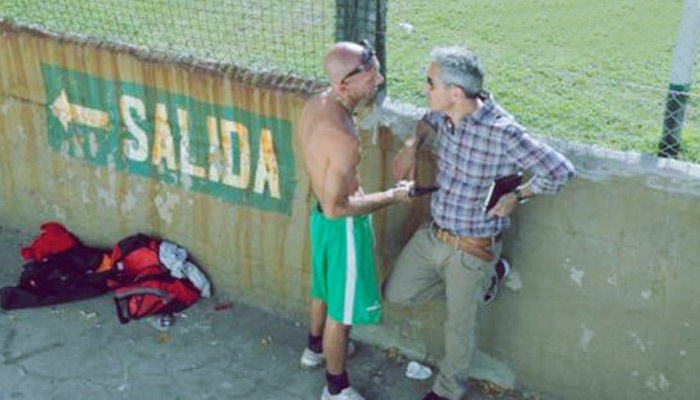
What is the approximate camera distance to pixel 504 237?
5.31 meters

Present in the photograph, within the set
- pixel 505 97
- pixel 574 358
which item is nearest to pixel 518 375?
pixel 574 358

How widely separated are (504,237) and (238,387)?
1735mm

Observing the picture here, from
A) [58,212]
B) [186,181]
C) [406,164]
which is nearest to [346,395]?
[406,164]

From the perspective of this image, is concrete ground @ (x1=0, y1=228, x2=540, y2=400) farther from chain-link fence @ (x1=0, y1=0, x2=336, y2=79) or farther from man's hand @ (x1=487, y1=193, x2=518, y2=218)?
Result: chain-link fence @ (x1=0, y1=0, x2=336, y2=79)

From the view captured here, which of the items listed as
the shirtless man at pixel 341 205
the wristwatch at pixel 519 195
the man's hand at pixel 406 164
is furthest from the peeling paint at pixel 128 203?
the wristwatch at pixel 519 195

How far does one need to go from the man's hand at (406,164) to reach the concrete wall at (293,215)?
264mm

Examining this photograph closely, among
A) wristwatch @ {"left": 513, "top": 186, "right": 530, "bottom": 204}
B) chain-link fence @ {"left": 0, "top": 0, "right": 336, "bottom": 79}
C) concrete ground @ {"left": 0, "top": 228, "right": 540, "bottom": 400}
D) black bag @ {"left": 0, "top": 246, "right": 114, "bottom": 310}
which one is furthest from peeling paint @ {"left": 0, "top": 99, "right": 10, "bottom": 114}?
wristwatch @ {"left": 513, "top": 186, "right": 530, "bottom": 204}

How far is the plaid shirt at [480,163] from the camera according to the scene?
4.70 metres

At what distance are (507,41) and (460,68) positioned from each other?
3.80 meters

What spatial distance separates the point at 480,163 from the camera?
4828 mm

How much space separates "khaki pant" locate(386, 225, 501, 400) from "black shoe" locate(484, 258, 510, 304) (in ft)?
0.25

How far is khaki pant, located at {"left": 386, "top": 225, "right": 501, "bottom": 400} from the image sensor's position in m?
5.08

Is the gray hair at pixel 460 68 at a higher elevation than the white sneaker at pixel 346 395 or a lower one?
higher

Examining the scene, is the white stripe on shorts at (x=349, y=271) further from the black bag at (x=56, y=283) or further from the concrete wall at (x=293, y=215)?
the black bag at (x=56, y=283)
